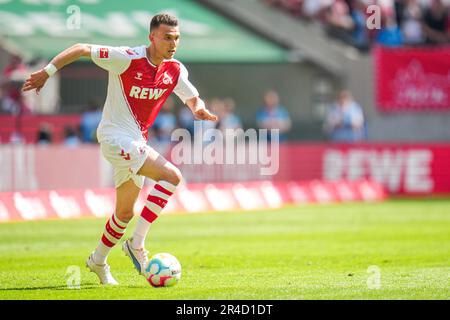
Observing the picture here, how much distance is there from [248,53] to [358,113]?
176 inches

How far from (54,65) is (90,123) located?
18.2 meters

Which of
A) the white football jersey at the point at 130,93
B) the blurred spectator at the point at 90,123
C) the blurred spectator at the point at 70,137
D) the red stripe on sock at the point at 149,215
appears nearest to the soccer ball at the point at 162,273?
the red stripe on sock at the point at 149,215

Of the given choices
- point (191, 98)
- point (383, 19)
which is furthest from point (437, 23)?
point (191, 98)

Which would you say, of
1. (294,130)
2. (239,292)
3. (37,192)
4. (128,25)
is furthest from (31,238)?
(294,130)

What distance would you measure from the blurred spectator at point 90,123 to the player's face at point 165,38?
56.9ft

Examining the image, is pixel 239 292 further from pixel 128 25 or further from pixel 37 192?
pixel 128 25

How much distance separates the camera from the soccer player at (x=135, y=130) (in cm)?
1145

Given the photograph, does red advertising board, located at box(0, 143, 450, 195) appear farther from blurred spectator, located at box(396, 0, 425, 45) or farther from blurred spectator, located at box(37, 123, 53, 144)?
blurred spectator, located at box(396, 0, 425, 45)

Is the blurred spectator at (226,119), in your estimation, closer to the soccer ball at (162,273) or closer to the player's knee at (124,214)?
the player's knee at (124,214)

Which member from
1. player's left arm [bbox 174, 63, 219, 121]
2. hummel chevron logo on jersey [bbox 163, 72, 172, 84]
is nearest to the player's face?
hummel chevron logo on jersey [bbox 163, 72, 172, 84]

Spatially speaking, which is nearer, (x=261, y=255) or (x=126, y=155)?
(x=126, y=155)

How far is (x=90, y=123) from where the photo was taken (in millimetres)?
28938

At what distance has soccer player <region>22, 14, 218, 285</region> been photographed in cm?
1145

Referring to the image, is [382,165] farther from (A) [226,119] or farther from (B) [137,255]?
(B) [137,255]
